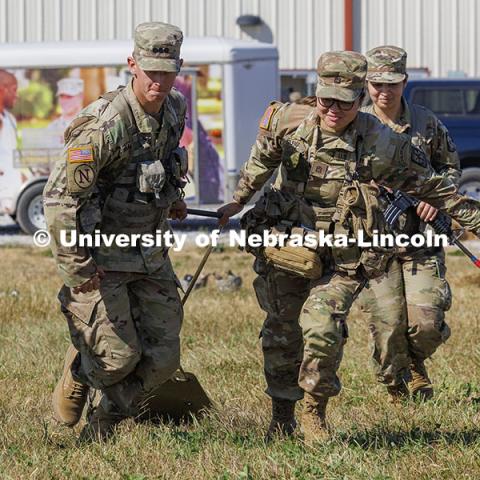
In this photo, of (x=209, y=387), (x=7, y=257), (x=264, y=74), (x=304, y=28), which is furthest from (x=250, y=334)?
(x=304, y=28)

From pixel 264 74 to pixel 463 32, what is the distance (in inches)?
293

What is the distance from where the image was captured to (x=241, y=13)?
2216 cm

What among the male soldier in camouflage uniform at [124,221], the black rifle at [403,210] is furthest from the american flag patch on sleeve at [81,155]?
the black rifle at [403,210]

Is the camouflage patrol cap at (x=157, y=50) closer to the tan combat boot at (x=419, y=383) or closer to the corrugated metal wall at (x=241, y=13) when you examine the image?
the tan combat boot at (x=419, y=383)

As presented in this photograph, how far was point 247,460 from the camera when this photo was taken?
5328 mm

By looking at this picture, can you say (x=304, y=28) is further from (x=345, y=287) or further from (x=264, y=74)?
(x=345, y=287)

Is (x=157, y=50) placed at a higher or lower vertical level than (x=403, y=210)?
higher

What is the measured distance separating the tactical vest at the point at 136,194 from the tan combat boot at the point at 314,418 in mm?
908

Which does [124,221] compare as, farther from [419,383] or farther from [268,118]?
[419,383]

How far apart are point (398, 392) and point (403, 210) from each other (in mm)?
956

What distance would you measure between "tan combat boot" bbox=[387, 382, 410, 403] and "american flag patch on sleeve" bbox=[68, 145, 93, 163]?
7.64 feet

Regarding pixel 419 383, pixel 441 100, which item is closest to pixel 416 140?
pixel 419 383

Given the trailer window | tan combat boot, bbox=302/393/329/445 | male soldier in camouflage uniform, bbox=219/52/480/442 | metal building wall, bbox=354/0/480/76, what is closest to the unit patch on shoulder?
male soldier in camouflage uniform, bbox=219/52/480/442

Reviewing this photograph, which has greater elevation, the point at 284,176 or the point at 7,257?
the point at 284,176
